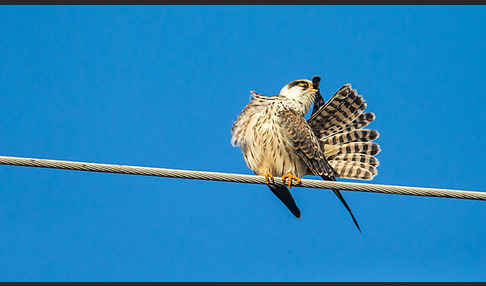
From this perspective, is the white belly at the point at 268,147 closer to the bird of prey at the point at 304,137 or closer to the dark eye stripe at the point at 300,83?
the bird of prey at the point at 304,137

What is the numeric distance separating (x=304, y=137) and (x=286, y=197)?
2.65 ft

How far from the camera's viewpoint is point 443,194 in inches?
191

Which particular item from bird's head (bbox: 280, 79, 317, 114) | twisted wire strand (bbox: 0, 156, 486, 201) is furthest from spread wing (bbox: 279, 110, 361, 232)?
twisted wire strand (bbox: 0, 156, 486, 201)

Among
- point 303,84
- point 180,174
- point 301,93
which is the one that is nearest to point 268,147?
point 301,93

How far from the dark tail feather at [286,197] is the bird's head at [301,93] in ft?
3.76

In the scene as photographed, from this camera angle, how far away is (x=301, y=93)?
7.34 metres

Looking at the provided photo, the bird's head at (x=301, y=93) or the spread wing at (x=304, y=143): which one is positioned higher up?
the bird's head at (x=301, y=93)

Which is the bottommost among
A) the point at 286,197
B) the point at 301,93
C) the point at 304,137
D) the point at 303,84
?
the point at 286,197

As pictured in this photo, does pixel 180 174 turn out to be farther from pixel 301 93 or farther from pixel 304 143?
pixel 301 93

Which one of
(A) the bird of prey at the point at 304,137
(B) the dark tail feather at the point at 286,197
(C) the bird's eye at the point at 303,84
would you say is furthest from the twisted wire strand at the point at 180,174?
(C) the bird's eye at the point at 303,84

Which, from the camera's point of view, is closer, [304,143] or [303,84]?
[304,143]

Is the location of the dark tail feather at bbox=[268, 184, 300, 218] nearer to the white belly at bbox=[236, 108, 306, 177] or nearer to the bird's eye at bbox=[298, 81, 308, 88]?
the white belly at bbox=[236, 108, 306, 177]

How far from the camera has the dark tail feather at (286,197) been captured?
6.82 metres

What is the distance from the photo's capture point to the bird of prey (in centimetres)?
673
